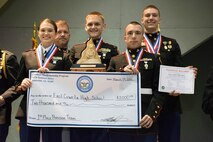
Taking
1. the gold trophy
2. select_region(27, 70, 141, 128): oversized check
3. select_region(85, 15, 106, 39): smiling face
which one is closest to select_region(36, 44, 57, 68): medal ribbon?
select_region(27, 70, 141, 128): oversized check

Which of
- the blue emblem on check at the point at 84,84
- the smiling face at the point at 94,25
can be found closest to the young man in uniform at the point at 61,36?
the smiling face at the point at 94,25

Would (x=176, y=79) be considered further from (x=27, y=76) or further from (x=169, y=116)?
(x=27, y=76)

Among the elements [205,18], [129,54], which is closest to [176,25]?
[205,18]

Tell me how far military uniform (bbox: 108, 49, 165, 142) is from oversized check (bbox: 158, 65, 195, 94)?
0.06 m

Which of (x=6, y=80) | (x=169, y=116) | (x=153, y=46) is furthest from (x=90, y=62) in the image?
(x=169, y=116)

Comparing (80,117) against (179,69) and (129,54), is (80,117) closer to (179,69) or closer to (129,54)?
(129,54)

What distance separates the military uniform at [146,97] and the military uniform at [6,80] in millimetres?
1021

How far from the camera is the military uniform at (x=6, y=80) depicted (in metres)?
3.01

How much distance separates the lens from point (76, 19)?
556cm

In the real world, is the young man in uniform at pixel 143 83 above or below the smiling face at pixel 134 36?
below

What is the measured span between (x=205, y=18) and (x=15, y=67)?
3.53 meters

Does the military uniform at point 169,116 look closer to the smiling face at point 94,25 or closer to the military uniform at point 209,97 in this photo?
the smiling face at point 94,25

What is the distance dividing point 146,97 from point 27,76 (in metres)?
1.12

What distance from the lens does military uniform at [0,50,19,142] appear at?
3006mm
